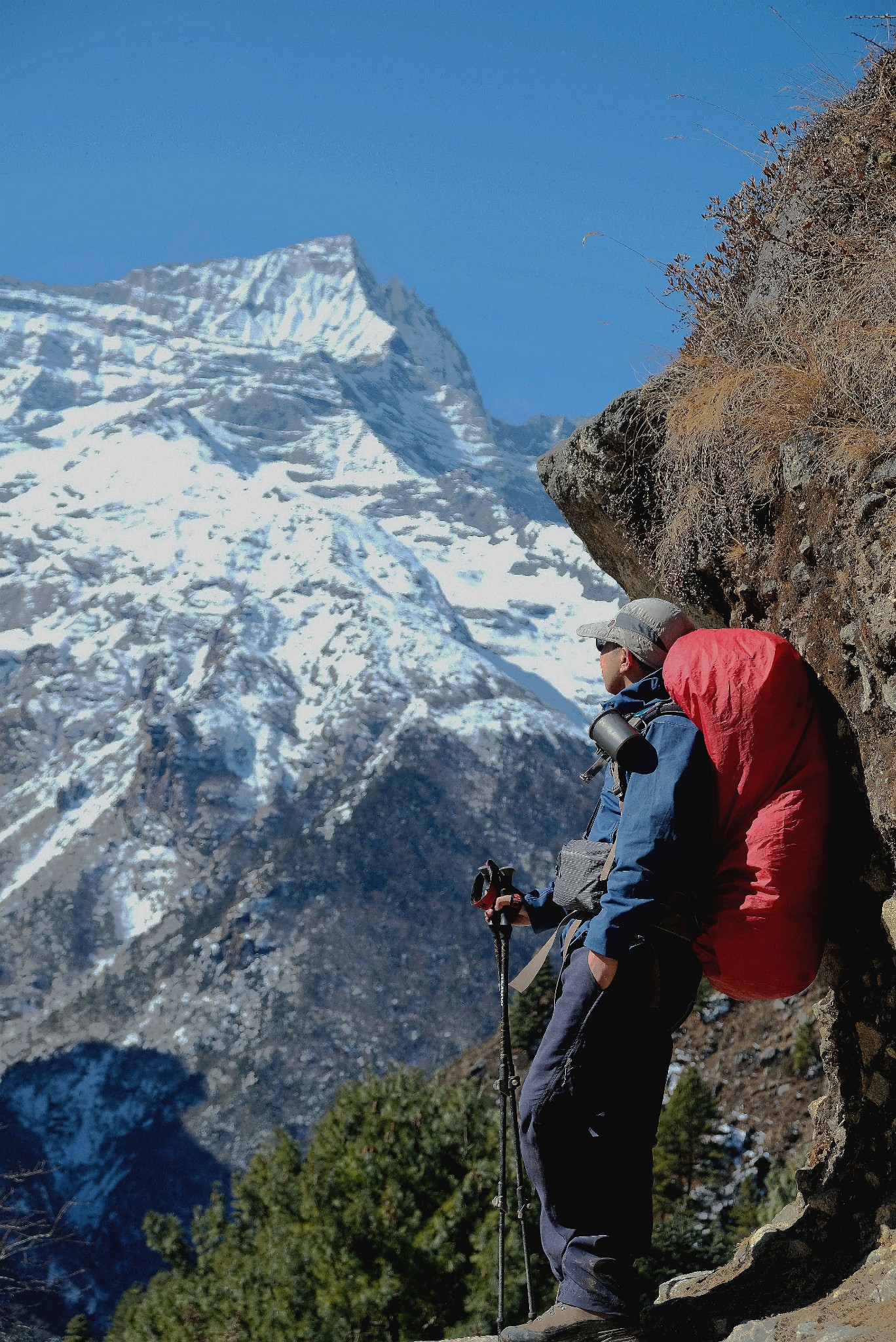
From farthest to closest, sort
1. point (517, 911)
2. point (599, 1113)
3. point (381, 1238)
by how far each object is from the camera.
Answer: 1. point (381, 1238)
2. point (517, 911)
3. point (599, 1113)

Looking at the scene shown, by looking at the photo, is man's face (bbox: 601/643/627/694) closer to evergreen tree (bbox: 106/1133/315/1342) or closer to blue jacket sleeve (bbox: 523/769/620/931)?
blue jacket sleeve (bbox: 523/769/620/931)

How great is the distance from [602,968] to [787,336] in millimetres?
2946

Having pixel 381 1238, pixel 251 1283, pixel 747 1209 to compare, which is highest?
pixel 381 1238

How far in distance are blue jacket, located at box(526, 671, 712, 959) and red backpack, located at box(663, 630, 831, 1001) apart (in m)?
0.09

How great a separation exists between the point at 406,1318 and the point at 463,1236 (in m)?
1.05

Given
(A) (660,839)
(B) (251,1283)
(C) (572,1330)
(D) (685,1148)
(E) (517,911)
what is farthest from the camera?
(D) (685,1148)

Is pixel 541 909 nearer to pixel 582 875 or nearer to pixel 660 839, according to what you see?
pixel 582 875

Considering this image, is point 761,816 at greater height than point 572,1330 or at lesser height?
greater

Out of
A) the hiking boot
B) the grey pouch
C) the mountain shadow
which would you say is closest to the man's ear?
the grey pouch

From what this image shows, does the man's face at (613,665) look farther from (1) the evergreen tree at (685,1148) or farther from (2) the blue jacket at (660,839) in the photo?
(1) the evergreen tree at (685,1148)

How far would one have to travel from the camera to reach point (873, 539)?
13.2 feet

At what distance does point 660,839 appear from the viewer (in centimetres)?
384

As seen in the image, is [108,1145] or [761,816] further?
[108,1145]

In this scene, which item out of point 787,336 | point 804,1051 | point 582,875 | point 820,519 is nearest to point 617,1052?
point 582,875
